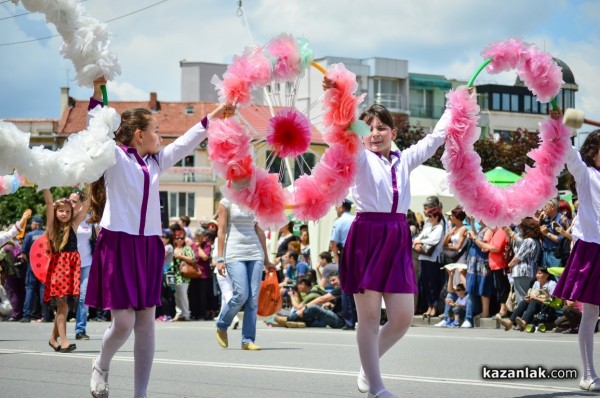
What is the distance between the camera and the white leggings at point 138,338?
7.69 meters

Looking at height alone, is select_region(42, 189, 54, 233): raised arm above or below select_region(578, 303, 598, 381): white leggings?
above

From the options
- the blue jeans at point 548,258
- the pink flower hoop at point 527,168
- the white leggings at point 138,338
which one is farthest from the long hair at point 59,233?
the blue jeans at point 548,258

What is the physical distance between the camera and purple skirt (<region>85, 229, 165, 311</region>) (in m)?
7.68

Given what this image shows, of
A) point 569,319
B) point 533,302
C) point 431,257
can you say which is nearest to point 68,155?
point 569,319

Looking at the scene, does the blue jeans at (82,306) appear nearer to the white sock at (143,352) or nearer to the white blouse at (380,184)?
the white sock at (143,352)

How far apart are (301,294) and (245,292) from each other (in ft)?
21.3

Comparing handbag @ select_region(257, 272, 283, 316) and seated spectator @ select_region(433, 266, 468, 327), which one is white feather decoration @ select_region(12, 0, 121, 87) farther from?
seated spectator @ select_region(433, 266, 468, 327)

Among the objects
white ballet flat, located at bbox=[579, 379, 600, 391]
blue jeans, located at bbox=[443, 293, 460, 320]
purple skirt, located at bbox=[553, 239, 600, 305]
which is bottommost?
blue jeans, located at bbox=[443, 293, 460, 320]

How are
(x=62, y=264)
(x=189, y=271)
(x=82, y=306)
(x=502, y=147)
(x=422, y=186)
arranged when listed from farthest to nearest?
(x=502, y=147) → (x=422, y=186) → (x=189, y=271) → (x=82, y=306) → (x=62, y=264)

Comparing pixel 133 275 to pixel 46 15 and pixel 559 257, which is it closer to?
pixel 46 15

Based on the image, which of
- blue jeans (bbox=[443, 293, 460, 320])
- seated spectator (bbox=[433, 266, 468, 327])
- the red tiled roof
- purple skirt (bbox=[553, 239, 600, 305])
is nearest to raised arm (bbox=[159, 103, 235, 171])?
purple skirt (bbox=[553, 239, 600, 305])

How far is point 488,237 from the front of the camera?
17219 mm

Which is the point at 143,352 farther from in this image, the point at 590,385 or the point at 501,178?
Answer: the point at 501,178

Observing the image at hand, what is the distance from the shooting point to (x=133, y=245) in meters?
7.71
